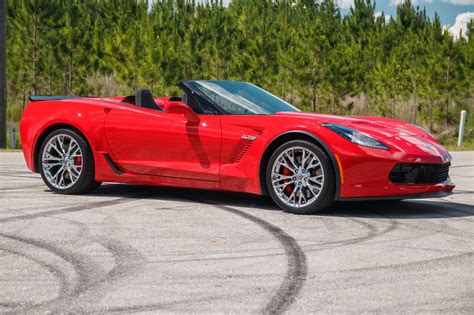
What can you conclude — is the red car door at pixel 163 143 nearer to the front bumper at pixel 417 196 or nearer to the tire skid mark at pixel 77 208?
the tire skid mark at pixel 77 208

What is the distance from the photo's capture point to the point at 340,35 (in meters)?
53.9

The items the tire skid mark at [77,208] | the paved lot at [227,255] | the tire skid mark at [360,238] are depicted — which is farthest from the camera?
the tire skid mark at [77,208]

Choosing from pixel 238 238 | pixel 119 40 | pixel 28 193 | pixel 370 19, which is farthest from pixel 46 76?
pixel 238 238

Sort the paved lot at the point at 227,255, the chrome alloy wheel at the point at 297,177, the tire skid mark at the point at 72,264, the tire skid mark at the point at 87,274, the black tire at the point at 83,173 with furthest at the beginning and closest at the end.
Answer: the black tire at the point at 83,173, the chrome alloy wheel at the point at 297,177, the tire skid mark at the point at 72,264, the paved lot at the point at 227,255, the tire skid mark at the point at 87,274

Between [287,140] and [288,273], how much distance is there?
260 cm

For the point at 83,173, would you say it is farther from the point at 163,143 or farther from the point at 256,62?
the point at 256,62

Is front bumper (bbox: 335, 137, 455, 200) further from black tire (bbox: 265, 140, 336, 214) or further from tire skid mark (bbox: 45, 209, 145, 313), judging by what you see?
tire skid mark (bbox: 45, 209, 145, 313)

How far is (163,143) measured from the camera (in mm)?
7668

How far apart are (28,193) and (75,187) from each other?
1.72 ft

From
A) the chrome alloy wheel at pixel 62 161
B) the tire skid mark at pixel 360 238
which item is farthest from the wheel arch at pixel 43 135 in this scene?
the tire skid mark at pixel 360 238

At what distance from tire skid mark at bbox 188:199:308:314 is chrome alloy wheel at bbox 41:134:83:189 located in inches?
92.7

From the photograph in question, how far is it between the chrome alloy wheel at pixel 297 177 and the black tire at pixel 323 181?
2 cm

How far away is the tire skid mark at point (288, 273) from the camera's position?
393 cm

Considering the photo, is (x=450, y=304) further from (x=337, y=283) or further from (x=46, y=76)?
(x=46, y=76)
